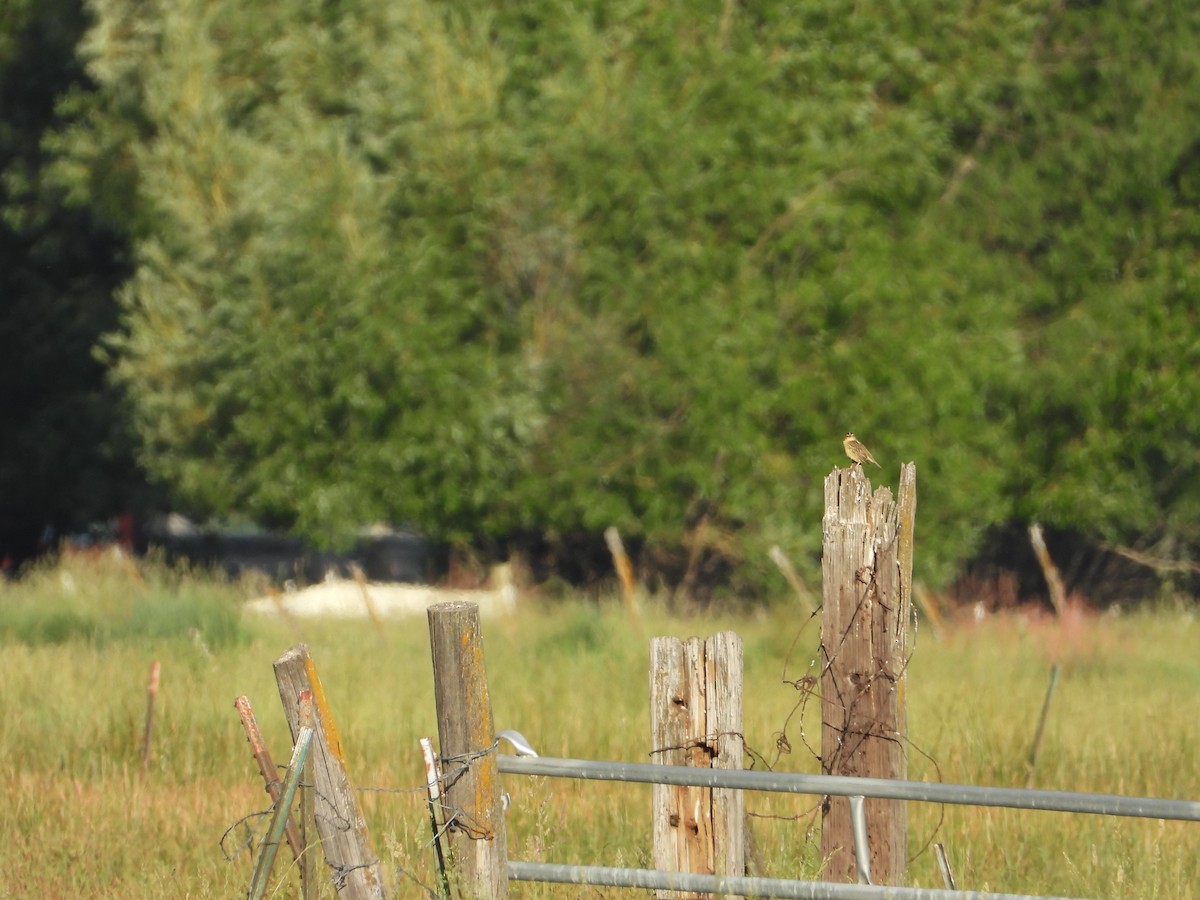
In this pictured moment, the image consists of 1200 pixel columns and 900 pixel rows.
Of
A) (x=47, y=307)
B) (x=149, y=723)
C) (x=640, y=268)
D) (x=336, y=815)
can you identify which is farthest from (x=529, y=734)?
(x=47, y=307)

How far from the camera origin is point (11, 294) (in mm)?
26812

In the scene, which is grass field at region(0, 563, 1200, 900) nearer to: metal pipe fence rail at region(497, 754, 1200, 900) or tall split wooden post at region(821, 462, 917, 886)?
tall split wooden post at region(821, 462, 917, 886)

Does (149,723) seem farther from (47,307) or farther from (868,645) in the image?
(47,307)

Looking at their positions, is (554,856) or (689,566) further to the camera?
(689,566)

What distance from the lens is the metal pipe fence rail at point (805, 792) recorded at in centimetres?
430

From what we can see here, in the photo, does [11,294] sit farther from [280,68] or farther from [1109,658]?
[1109,658]

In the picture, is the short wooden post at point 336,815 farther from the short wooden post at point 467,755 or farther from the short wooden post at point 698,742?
the short wooden post at point 698,742

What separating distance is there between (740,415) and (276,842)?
44.5ft

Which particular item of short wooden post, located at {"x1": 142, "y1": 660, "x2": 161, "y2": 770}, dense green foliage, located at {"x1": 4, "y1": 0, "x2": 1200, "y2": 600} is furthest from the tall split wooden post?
dense green foliage, located at {"x1": 4, "y1": 0, "x2": 1200, "y2": 600}

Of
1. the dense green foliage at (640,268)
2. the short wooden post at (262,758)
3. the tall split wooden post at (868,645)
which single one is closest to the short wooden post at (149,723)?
the short wooden post at (262,758)

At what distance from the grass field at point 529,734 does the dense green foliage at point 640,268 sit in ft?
7.95

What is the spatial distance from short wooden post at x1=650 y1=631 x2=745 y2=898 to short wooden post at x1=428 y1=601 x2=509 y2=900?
1.62 ft

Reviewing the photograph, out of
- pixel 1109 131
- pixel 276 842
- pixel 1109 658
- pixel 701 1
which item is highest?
pixel 701 1

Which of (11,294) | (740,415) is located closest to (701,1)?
(740,415)
